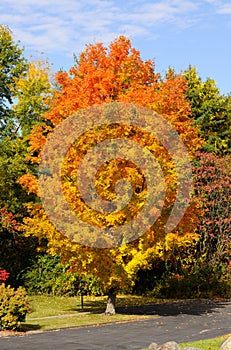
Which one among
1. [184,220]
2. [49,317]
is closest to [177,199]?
[184,220]

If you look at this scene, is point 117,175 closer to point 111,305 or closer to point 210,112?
point 111,305

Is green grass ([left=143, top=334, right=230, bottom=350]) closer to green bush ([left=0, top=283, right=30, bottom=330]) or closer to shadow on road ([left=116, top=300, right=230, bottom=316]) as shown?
green bush ([left=0, top=283, right=30, bottom=330])

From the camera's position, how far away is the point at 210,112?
124 ft

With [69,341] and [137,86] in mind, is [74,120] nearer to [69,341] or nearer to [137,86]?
[137,86]

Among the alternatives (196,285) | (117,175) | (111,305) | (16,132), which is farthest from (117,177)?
(16,132)

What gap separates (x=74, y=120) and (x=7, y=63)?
15159mm

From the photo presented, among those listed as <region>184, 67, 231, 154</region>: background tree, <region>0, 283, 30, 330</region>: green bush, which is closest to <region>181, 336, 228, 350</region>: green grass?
<region>0, 283, 30, 330</region>: green bush

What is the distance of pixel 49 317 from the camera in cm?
2159

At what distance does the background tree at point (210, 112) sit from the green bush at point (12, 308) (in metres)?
21.3

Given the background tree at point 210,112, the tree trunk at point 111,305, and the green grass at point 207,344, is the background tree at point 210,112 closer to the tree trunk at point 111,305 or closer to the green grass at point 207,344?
the tree trunk at point 111,305

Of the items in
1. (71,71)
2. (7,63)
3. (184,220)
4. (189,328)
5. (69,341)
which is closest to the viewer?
(69,341)

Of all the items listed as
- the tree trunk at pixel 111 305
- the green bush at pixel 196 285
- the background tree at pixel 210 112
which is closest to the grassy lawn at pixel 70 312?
the tree trunk at pixel 111 305

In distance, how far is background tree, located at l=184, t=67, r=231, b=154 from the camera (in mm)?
37406

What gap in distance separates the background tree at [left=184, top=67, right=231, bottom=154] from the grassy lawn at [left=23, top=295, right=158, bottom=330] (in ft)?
42.6
